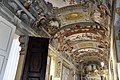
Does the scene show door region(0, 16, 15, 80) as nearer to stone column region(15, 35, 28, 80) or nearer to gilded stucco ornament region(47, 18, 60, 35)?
stone column region(15, 35, 28, 80)

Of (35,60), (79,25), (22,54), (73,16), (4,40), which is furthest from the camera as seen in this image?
(79,25)

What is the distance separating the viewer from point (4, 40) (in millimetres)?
4668

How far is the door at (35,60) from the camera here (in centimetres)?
543

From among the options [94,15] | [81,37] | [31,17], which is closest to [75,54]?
[81,37]

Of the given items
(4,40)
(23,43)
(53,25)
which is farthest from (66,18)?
(4,40)

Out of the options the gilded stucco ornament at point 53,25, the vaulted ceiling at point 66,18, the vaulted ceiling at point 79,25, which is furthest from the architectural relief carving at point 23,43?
the gilded stucco ornament at point 53,25

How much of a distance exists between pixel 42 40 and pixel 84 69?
12.7m

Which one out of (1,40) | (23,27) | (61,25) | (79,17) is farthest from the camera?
(61,25)

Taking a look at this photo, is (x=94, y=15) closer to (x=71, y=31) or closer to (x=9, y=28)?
(x=71, y=31)

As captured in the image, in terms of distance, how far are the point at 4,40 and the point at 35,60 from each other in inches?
55.3

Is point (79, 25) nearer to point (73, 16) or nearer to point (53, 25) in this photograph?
point (73, 16)

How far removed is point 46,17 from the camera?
7.49 metres

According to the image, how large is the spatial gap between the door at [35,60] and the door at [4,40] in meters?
1.06

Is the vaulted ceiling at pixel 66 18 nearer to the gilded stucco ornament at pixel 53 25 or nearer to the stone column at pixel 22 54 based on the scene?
the gilded stucco ornament at pixel 53 25
